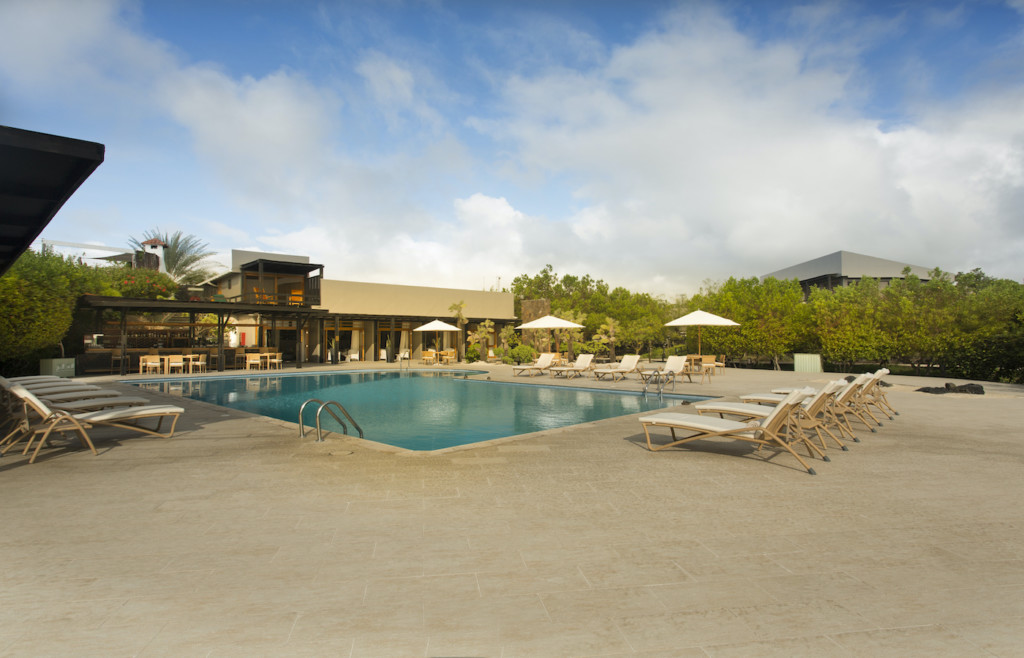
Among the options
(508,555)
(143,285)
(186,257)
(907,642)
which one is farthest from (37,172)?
(186,257)

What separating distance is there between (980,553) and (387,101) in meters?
16.6

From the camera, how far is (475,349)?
26.2m

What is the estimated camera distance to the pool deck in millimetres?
2055

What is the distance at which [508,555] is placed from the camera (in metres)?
2.85

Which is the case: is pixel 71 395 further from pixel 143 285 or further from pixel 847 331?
pixel 143 285

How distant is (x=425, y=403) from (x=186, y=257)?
30026 millimetres

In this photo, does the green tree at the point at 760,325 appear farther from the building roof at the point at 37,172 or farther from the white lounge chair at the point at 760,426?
the building roof at the point at 37,172

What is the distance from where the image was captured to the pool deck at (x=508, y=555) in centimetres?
205

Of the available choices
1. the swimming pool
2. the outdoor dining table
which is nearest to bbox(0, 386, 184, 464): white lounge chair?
the swimming pool

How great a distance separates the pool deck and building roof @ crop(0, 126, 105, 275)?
248 cm

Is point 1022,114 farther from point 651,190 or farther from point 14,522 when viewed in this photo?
point 14,522

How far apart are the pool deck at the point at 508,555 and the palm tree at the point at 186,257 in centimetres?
3217

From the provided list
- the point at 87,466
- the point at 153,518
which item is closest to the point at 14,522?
the point at 153,518

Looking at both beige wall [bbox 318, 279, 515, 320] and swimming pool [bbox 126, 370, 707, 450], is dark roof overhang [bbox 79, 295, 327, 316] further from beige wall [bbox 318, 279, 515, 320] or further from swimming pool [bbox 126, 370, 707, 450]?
swimming pool [bbox 126, 370, 707, 450]
